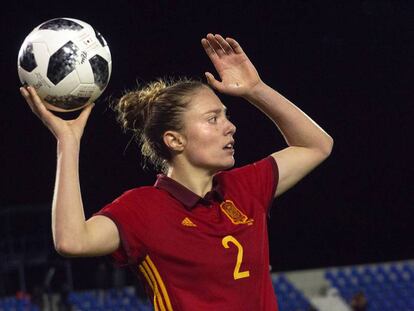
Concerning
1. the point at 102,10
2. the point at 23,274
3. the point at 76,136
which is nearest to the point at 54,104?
the point at 76,136

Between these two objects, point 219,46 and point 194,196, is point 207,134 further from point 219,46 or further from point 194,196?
point 219,46

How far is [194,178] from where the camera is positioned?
9.02 feet

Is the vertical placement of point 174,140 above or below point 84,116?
below

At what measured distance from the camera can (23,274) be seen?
10008 mm

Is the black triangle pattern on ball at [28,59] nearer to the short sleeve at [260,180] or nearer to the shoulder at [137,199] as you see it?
the shoulder at [137,199]

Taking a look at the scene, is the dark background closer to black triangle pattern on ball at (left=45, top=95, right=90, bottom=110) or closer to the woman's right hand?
black triangle pattern on ball at (left=45, top=95, right=90, bottom=110)

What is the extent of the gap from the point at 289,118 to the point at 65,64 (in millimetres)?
761

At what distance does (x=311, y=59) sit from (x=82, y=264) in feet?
12.3

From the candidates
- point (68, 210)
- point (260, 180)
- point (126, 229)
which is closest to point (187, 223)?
point (126, 229)

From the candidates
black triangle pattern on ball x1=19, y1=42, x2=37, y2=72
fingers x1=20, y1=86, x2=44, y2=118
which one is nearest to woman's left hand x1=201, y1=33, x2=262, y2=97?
black triangle pattern on ball x1=19, y1=42, x2=37, y2=72

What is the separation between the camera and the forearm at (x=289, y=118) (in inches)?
115

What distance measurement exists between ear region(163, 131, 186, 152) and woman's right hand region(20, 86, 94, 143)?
0.34 meters

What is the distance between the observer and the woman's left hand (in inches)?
114

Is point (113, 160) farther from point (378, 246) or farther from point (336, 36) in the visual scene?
point (378, 246)
